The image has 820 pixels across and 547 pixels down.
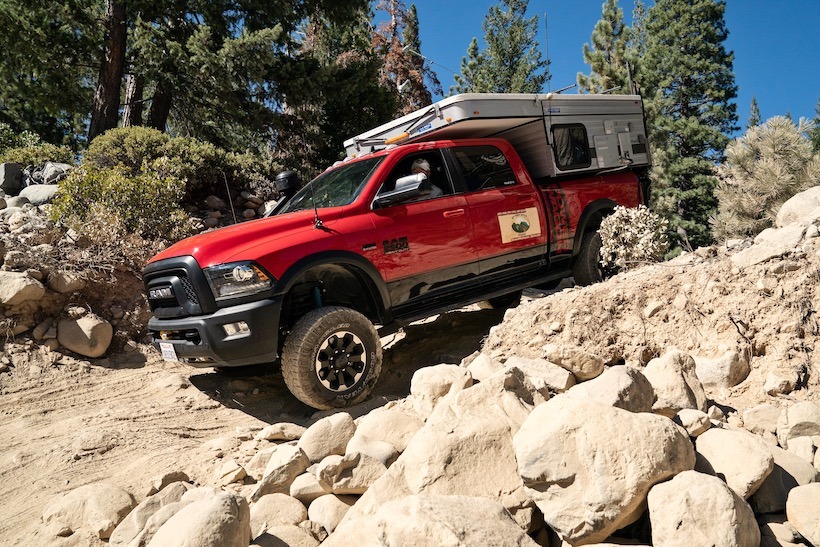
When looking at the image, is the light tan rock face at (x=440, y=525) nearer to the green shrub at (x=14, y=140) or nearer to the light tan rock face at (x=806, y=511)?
the light tan rock face at (x=806, y=511)

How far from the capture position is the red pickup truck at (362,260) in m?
4.02

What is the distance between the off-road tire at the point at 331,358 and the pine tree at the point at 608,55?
1751cm

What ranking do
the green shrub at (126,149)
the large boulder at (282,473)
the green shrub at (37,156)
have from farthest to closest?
the green shrub at (37,156), the green shrub at (126,149), the large boulder at (282,473)

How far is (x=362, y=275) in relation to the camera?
459 cm

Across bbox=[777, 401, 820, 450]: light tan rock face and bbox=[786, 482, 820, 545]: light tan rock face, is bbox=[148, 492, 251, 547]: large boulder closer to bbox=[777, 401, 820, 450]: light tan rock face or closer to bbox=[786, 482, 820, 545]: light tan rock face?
bbox=[786, 482, 820, 545]: light tan rock face

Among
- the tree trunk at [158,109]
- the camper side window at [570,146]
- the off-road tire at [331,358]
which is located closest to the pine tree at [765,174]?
the camper side window at [570,146]

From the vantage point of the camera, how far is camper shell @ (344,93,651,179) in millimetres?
5598

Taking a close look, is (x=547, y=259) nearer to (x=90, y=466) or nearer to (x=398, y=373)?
(x=398, y=373)

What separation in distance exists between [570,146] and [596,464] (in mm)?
4942

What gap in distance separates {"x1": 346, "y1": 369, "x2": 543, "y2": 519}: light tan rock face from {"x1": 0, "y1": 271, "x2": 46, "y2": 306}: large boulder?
4.60 meters

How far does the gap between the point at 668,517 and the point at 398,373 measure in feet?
11.5

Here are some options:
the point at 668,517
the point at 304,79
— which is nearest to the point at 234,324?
the point at 668,517

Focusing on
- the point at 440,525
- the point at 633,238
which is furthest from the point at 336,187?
the point at 440,525

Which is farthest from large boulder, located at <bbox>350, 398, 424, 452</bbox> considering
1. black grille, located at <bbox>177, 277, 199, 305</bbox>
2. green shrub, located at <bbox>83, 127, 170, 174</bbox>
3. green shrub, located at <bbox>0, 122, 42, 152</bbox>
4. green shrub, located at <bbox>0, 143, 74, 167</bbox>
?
green shrub, located at <bbox>0, 122, 42, 152</bbox>
